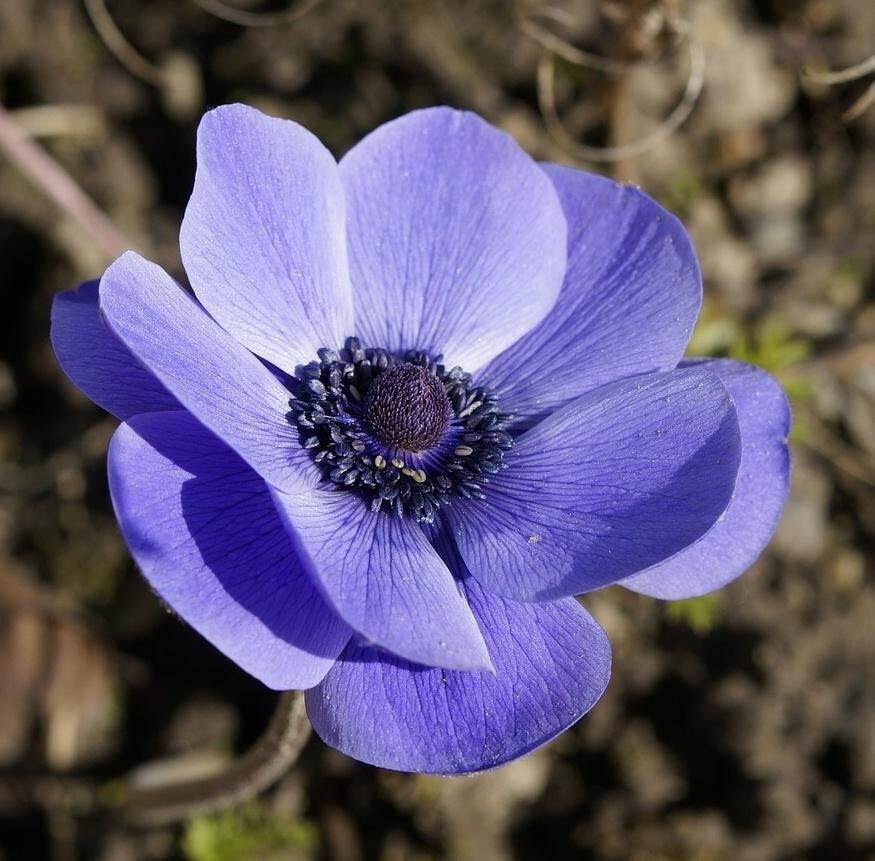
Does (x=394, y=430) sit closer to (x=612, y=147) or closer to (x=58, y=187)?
(x=58, y=187)

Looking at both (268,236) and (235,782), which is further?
(235,782)

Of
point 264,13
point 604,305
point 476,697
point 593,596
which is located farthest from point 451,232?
point 264,13

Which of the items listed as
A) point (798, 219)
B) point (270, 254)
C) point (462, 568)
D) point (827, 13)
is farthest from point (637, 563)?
point (827, 13)

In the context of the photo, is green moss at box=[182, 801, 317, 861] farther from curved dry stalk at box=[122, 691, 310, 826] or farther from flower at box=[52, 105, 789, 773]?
flower at box=[52, 105, 789, 773]

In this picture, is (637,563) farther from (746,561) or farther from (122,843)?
(122,843)

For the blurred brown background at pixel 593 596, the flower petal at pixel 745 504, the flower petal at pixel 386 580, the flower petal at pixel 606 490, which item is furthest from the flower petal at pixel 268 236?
the blurred brown background at pixel 593 596

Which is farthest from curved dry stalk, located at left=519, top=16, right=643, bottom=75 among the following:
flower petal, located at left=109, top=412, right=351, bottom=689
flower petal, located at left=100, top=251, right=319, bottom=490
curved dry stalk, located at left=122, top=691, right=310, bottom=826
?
curved dry stalk, located at left=122, top=691, right=310, bottom=826
